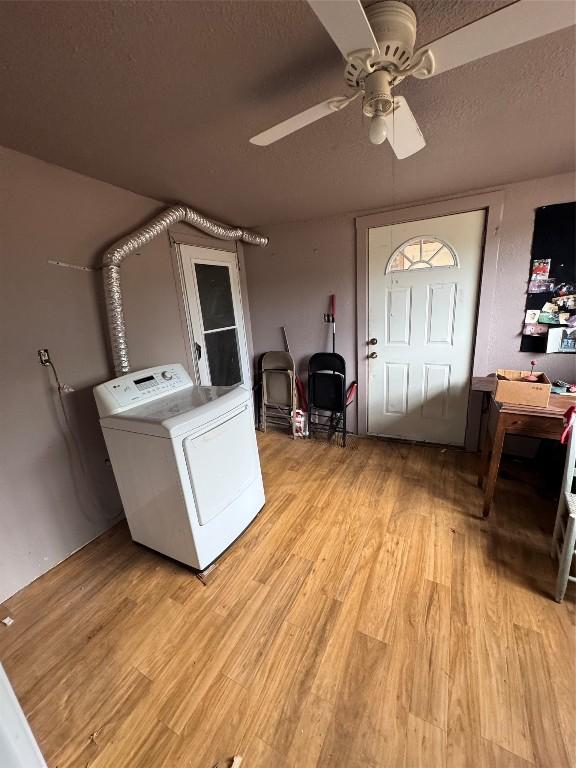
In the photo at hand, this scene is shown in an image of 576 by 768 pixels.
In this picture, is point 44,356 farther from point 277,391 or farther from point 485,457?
point 485,457

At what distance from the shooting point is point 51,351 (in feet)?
5.86

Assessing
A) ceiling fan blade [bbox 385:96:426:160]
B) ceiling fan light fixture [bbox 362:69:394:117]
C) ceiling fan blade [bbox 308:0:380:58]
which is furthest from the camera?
ceiling fan blade [bbox 385:96:426:160]


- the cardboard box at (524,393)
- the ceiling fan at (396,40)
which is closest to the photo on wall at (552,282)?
the cardboard box at (524,393)

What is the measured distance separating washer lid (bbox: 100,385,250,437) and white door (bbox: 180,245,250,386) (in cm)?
94

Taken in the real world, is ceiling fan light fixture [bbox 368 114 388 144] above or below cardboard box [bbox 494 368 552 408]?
above

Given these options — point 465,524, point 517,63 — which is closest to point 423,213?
point 517,63

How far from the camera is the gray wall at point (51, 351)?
1.62 m

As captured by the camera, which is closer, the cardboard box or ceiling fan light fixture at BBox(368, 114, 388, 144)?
ceiling fan light fixture at BBox(368, 114, 388, 144)

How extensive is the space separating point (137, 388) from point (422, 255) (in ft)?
8.19

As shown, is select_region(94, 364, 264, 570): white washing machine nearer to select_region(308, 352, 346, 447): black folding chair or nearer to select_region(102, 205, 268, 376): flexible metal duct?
select_region(102, 205, 268, 376): flexible metal duct

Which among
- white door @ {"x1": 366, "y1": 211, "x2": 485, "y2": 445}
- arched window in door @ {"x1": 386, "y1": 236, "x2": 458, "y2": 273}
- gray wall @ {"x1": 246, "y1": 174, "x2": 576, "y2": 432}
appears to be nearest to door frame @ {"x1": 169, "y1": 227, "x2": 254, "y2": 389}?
gray wall @ {"x1": 246, "y1": 174, "x2": 576, "y2": 432}

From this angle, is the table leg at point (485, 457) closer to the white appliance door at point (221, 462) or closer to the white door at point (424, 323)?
the white door at point (424, 323)

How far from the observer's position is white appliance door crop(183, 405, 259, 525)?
1607 millimetres

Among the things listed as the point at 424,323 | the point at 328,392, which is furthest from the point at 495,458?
the point at 328,392
